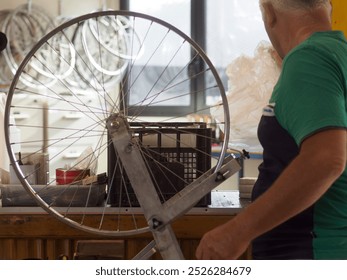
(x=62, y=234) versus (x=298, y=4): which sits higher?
(x=298, y=4)

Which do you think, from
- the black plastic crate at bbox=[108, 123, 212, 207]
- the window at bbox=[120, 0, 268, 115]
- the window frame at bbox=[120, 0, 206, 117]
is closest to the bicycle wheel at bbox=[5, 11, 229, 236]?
the black plastic crate at bbox=[108, 123, 212, 207]

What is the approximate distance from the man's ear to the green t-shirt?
0.28ft

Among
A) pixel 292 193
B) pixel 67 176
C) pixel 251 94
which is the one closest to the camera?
pixel 292 193

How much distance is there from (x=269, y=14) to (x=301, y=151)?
288mm

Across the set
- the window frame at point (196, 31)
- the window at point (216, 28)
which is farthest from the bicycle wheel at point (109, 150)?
the window at point (216, 28)

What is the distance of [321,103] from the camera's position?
3.19ft

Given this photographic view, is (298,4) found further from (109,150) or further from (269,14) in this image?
(109,150)

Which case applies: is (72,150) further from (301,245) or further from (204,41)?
(301,245)

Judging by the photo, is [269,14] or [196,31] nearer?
[269,14]

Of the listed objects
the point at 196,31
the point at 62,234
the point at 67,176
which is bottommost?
the point at 62,234

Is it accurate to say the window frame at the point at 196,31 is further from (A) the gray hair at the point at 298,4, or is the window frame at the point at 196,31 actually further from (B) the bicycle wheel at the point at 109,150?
(A) the gray hair at the point at 298,4

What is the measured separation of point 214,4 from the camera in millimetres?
4777

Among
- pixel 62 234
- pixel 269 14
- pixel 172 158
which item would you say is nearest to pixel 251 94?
pixel 172 158
